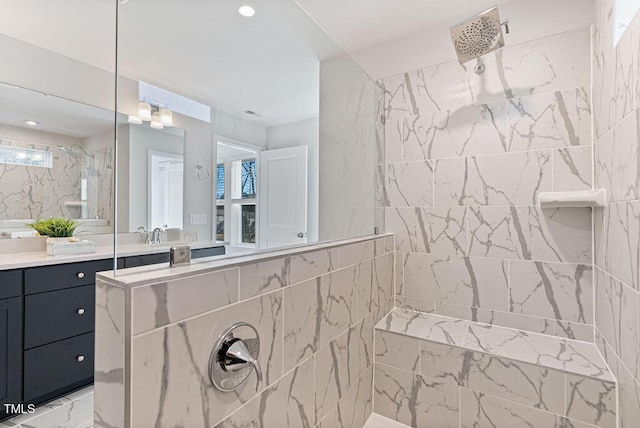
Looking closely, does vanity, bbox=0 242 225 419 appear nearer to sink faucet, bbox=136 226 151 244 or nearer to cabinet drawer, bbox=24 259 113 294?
cabinet drawer, bbox=24 259 113 294

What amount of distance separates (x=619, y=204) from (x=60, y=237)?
10.2 ft

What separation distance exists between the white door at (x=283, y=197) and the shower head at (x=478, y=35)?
1042mm

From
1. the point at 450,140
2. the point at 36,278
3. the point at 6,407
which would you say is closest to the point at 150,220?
the point at 36,278

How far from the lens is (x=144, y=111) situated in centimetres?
125

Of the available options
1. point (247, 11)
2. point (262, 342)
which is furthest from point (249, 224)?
point (247, 11)

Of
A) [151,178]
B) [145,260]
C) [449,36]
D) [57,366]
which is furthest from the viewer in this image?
[449,36]

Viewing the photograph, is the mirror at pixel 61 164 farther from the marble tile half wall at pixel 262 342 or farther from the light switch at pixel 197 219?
the marble tile half wall at pixel 262 342

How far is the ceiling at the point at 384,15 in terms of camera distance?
174cm

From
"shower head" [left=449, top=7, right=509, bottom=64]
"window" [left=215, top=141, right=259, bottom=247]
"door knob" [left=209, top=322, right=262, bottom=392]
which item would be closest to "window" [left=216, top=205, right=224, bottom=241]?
"window" [left=215, top=141, right=259, bottom=247]

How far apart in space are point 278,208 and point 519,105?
1477mm

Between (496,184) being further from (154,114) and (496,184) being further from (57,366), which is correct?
(57,366)

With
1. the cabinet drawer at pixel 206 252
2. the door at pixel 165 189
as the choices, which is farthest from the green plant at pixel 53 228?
the cabinet drawer at pixel 206 252

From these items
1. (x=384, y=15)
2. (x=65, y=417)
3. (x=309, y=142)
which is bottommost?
(x=65, y=417)

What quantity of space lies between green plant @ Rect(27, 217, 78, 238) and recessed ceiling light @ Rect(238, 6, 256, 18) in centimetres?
189
